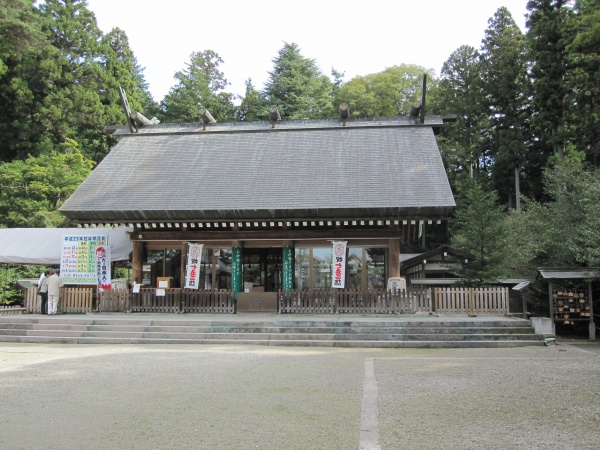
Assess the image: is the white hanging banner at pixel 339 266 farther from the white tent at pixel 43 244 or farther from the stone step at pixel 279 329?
the white tent at pixel 43 244

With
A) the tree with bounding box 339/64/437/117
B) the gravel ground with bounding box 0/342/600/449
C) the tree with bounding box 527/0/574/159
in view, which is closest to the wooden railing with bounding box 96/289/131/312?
the gravel ground with bounding box 0/342/600/449

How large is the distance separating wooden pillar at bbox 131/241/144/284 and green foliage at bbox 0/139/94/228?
31.7 ft

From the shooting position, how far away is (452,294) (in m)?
14.2

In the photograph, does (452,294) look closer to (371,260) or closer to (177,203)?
(371,260)

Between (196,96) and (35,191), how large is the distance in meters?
18.4

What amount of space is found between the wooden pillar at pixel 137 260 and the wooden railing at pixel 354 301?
5244 millimetres

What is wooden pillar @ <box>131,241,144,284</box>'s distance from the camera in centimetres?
1700

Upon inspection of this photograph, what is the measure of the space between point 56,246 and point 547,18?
1073 inches

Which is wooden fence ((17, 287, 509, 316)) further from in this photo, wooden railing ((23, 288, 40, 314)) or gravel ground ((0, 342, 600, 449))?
gravel ground ((0, 342, 600, 449))

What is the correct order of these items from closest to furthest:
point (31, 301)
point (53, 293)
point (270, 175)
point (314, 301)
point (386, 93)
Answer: point (53, 293) < point (314, 301) < point (31, 301) < point (270, 175) < point (386, 93)

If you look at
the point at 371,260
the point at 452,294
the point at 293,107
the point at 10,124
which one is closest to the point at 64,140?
the point at 10,124

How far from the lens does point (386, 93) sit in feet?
133

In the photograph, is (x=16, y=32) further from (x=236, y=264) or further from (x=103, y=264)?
(x=236, y=264)

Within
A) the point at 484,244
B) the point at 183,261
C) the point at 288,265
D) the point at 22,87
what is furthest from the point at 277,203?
the point at 22,87
